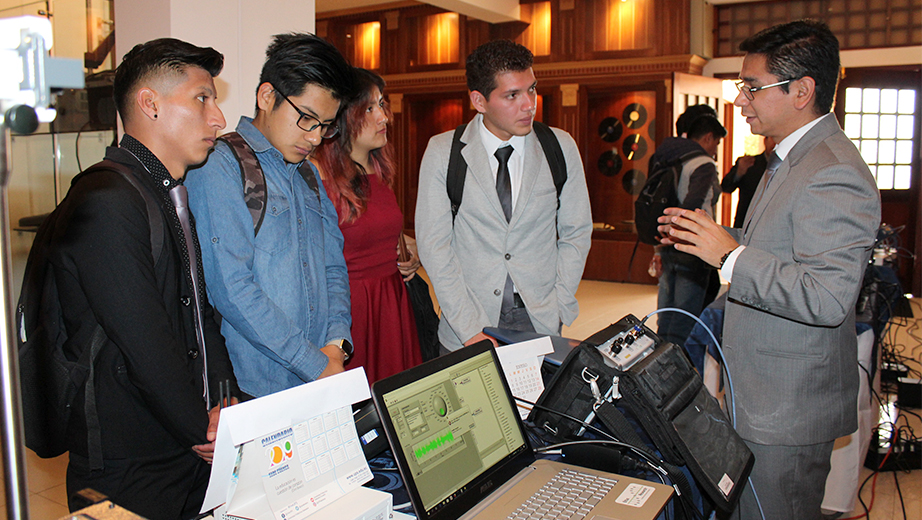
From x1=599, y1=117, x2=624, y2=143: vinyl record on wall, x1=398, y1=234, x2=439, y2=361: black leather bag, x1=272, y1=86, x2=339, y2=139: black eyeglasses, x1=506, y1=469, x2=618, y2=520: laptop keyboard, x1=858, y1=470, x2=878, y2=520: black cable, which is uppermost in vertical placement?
x1=599, y1=117, x2=624, y2=143: vinyl record on wall

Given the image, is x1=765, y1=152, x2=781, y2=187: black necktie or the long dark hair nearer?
x1=765, y1=152, x2=781, y2=187: black necktie

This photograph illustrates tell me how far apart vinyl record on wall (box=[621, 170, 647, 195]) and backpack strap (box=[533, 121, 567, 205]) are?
228 inches

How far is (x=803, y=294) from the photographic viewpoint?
167 centimetres

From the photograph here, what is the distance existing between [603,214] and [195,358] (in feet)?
23.7

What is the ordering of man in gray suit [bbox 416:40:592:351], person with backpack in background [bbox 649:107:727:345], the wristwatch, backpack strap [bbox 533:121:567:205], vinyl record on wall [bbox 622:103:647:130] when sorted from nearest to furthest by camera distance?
the wristwatch → man in gray suit [bbox 416:40:592:351] → backpack strap [bbox 533:121:567:205] → person with backpack in background [bbox 649:107:727:345] → vinyl record on wall [bbox 622:103:647:130]

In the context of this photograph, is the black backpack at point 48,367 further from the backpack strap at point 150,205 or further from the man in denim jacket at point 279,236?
the man in denim jacket at point 279,236

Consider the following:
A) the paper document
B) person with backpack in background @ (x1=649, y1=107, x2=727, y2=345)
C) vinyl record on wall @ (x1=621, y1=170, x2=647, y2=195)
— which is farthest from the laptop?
vinyl record on wall @ (x1=621, y1=170, x2=647, y2=195)

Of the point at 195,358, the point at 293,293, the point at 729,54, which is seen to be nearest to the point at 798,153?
the point at 293,293

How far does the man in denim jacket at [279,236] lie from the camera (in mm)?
1687

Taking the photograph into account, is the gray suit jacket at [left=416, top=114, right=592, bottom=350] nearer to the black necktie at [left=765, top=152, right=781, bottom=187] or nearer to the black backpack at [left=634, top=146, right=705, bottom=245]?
the black necktie at [left=765, top=152, right=781, bottom=187]

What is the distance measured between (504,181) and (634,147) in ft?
19.6

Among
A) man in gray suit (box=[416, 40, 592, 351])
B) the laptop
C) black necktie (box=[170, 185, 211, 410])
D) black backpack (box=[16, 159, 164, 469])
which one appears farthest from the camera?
man in gray suit (box=[416, 40, 592, 351])

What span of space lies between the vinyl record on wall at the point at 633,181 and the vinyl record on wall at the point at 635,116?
21.3 inches

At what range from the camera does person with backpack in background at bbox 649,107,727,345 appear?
4141 millimetres
